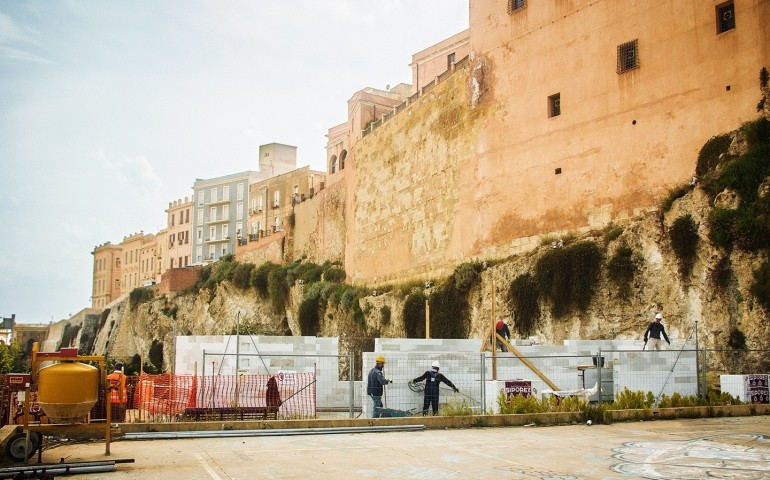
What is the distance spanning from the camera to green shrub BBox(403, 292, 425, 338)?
35872mm

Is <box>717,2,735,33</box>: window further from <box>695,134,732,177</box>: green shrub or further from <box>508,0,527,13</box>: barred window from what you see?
<box>508,0,527,13</box>: barred window

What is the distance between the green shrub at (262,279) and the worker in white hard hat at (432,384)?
139 feet

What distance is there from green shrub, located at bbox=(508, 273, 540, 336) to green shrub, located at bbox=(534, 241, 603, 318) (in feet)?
1.61

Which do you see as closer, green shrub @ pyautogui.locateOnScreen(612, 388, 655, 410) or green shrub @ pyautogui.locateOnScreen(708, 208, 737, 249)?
green shrub @ pyautogui.locateOnScreen(612, 388, 655, 410)

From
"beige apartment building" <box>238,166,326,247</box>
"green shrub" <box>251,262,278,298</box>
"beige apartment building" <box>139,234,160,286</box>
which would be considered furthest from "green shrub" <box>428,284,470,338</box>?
"beige apartment building" <box>139,234,160,286</box>

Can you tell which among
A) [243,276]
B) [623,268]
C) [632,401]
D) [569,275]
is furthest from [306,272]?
[632,401]

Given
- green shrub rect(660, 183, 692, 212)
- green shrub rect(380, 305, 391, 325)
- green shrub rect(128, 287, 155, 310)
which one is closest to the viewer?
green shrub rect(660, 183, 692, 212)

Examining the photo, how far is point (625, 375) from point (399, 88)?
5068 centimetres

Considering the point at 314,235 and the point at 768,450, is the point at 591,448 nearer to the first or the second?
the point at 768,450

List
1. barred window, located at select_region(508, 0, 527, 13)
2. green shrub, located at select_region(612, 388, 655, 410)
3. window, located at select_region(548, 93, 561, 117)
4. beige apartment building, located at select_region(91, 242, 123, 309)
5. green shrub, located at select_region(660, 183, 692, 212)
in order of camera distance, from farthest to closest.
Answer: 1. beige apartment building, located at select_region(91, 242, 123, 309)
2. barred window, located at select_region(508, 0, 527, 13)
3. window, located at select_region(548, 93, 561, 117)
4. green shrub, located at select_region(660, 183, 692, 212)
5. green shrub, located at select_region(612, 388, 655, 410)

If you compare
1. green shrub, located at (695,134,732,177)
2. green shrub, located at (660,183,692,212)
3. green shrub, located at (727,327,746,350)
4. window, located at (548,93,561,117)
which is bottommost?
green shrub, located at (727,327,746,350)

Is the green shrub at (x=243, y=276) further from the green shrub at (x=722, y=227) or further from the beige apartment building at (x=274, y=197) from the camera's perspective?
the green shrub at (x=722, y=227)

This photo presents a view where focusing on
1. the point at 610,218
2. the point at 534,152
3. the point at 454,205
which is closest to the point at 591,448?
the point at 610,218

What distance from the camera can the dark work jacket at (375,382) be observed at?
16.1 metres
